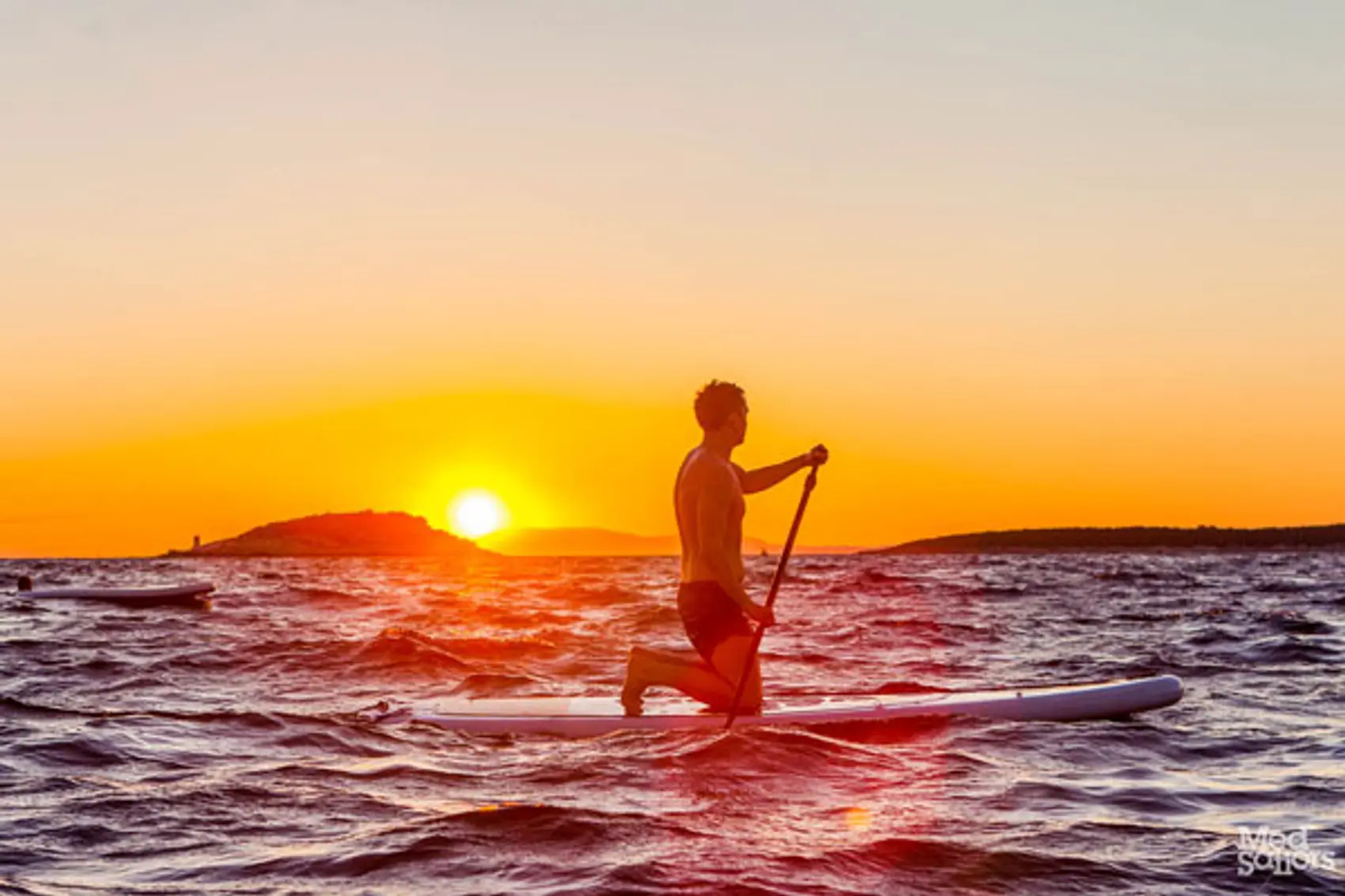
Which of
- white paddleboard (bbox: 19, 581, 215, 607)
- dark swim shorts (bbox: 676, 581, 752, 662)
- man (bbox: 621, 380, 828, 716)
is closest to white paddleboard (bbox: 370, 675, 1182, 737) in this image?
man (bbox: 621, 380, 828, 716)

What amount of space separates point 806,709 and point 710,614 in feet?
5.00

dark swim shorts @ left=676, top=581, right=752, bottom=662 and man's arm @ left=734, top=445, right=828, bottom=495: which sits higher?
man's arm @ left=734, top=445, right=828, bottom=495

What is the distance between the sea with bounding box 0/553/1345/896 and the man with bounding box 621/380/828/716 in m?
0.49

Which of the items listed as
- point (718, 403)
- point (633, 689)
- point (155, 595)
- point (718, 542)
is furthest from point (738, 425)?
point (155, 595)

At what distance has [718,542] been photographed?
9.12 metres

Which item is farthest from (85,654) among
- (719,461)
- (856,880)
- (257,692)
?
(856,880)

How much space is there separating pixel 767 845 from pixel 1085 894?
151 cm

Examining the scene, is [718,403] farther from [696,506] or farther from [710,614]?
[710,614]

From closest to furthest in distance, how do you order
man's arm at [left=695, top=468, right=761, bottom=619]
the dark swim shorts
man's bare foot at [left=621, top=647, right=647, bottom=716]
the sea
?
the sea
man's arm at [left=695, top=468, right=761, bottom=619]
the dark swim shorts
man's bare foot at [left=621, top=647, right=647, bottom=716]

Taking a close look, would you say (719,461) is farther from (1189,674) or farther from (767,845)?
(1189,674)

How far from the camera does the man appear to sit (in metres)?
9.10

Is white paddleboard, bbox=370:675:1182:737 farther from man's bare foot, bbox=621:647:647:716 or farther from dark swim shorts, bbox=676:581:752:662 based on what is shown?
dark swim shorts, bbox=676:581:752:662

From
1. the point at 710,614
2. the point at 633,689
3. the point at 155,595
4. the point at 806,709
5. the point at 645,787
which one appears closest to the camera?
the point at 645,787

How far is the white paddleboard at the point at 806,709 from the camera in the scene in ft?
33.3
